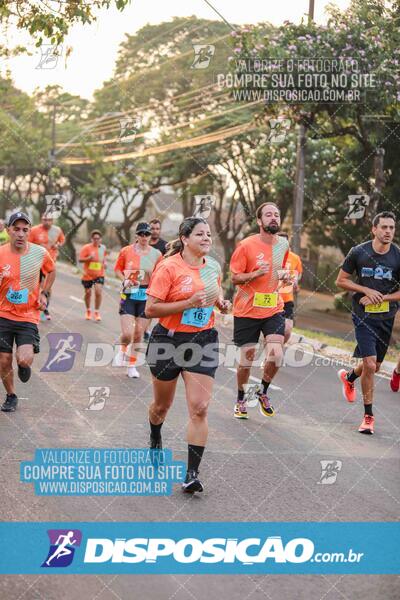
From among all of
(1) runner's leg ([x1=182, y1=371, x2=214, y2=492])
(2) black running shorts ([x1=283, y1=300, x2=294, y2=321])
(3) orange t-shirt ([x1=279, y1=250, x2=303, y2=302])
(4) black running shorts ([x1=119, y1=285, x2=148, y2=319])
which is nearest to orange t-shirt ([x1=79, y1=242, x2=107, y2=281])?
(3) orange t-shirt ([x1=279, y1=250, x2=303, y2=302])

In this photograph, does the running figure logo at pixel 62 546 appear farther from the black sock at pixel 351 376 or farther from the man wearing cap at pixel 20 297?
the black sock at pixel 351 376

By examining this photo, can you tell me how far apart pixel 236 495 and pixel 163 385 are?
0.99 meters

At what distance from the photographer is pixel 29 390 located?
11.0m

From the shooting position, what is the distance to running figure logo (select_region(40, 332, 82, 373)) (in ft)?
42.8

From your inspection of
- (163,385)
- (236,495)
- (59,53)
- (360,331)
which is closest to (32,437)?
(163,385)

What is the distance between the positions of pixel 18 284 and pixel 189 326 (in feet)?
8.47

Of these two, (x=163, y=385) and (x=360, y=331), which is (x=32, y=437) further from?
(x=360, y=331)

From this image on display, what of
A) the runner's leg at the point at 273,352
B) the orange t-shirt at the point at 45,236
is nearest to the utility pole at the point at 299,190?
the orange t-shirt at the point at 45,236

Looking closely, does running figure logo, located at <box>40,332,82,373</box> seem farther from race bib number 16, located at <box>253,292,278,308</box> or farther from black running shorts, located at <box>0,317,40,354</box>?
race bib number 16, located at <box>253,292,278,308</box>

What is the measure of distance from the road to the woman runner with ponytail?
573 mm

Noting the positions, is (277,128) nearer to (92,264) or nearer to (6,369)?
(92,264)

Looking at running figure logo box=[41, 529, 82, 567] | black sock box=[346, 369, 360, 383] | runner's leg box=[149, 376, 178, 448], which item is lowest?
black sock box=[346, 369, 360, 383]

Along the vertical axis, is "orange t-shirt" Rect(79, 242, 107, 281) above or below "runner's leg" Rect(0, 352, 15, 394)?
below

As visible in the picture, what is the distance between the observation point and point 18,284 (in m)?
9.27
